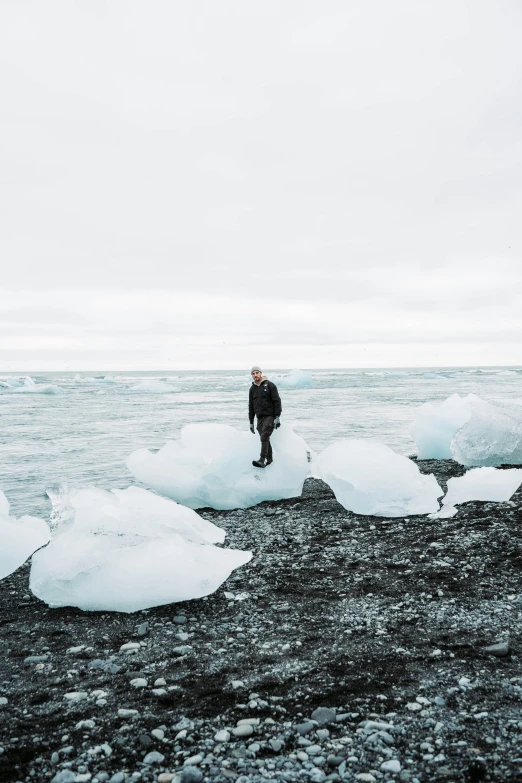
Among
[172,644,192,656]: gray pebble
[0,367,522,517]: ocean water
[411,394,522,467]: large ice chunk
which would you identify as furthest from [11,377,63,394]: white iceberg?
[172,644,192,656]: gray pebble

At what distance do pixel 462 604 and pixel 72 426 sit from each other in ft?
70.4

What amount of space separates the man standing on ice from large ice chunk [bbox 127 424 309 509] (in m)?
0.16

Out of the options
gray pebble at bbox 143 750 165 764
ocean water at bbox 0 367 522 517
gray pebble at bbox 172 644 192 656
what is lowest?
ocean water at bbox 0 367 522 517

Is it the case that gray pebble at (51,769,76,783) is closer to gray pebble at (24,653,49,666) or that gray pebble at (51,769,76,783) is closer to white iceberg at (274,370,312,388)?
gray pebble at (24,653,49,666)

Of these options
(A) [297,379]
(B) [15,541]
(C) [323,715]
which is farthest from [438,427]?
(A) [297,379]

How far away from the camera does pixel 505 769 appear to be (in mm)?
2697

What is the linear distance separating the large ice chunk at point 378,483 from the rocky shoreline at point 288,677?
72.8 inches

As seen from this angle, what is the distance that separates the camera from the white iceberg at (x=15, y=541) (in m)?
6.14

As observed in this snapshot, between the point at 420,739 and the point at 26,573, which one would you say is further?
the point at 26,573

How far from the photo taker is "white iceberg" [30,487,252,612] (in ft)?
16.8

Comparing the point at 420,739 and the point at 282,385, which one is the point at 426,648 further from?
the point at 282,385

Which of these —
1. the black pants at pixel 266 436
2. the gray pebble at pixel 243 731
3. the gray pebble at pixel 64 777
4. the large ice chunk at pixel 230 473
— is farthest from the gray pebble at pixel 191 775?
the black pants at pixel 266 436

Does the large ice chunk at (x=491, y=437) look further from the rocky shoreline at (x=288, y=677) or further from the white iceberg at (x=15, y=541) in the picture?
the white iceberg at (x=15, y=541)

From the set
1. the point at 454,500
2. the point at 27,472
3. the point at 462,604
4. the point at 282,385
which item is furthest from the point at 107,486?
the point at 282,385
